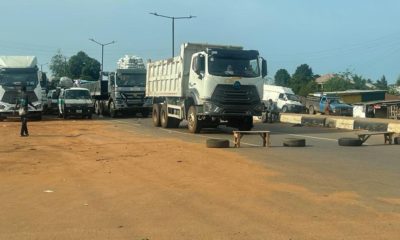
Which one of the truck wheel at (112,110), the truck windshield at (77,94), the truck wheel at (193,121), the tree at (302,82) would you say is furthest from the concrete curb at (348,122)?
the tree at (302,82)

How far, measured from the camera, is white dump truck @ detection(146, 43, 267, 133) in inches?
813

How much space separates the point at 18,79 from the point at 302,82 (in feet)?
298

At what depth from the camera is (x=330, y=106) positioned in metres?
50.5

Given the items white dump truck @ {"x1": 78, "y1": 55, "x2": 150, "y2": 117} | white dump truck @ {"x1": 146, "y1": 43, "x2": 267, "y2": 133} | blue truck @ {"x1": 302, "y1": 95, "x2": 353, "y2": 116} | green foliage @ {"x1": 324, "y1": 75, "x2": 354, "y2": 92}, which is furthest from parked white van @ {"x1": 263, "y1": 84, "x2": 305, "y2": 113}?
green foliage @ {"x1": 324, "y1": 75, "x2": 354, "y2": 92}

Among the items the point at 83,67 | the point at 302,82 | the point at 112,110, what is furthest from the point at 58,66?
the point at 112,110

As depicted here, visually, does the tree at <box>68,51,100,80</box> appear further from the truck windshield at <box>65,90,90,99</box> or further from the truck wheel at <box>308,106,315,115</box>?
the truck windshield at <box>65,90,90,99</box>

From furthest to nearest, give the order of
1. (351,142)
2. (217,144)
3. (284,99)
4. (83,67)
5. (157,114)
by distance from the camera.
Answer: (83,67) → (284,99) → (157,114) → (351,142) → (217,144)

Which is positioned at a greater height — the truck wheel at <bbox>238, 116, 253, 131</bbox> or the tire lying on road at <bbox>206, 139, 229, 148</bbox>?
the truck wheel at <bbox>238, 116, 253, 131</bbox>

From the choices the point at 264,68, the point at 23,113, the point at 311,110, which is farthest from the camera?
the point at 311,110

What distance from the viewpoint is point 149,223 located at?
22.3 feet

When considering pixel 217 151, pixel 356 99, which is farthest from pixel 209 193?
pixel 356 99

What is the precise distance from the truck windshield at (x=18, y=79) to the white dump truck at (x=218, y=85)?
38.5 ft

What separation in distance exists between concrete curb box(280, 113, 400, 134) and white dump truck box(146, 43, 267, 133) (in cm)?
637

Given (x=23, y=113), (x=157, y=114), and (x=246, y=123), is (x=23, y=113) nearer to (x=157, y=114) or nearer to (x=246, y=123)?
(x=157, y=114)
